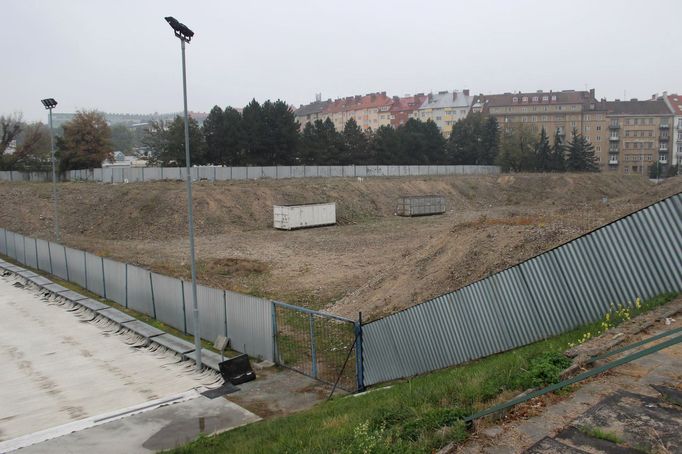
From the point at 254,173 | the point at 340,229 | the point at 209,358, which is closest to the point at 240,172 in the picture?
the point at 254,173

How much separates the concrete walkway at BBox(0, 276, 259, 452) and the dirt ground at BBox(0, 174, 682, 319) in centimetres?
686

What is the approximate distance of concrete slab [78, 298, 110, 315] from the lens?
1939 centimetres

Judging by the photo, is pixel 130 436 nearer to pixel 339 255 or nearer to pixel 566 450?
pixel 566 450

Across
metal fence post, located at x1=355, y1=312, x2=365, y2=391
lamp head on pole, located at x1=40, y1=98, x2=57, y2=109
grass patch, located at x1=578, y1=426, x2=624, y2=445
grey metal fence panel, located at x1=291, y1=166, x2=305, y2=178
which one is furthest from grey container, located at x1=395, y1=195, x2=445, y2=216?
grass patch, located at x1=578, y1=426, x2=624, y2=445

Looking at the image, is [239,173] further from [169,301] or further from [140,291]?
[169,301]

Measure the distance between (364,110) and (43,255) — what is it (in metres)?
113

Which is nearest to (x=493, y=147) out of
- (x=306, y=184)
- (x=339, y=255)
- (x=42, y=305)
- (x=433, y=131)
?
(x=433, y=131)

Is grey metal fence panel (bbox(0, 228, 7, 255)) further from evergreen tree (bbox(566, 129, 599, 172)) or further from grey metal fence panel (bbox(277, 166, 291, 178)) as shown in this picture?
evergreen tree (bbox(566, 129, 599, 172))

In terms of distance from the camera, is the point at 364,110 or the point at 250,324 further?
the point at 364,110

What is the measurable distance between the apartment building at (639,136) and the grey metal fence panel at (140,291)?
10050 centimetres

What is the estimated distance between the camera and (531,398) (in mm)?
7117

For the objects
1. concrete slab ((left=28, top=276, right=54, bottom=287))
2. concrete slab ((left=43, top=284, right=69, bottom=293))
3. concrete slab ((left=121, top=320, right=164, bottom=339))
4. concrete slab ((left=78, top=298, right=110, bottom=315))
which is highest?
concrete slab ((left=28, top=276, right=54, bottom=287))

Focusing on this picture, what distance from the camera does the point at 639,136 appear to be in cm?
10038

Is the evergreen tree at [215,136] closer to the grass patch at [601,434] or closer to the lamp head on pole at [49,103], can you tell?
the lamp head on pole at [49,103]
